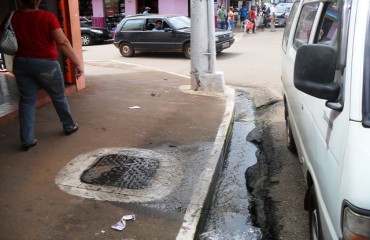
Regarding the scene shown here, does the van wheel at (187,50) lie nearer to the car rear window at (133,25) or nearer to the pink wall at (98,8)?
the car rear window at (133,25)

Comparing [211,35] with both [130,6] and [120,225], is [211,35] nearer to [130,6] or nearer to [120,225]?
[120,225]

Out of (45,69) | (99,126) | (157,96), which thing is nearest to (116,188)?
(45,69)

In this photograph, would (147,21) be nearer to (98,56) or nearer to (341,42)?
(98,56)

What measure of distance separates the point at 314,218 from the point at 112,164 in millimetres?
2360

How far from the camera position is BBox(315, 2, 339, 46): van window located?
9.77ft

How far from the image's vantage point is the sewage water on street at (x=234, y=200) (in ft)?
12.0

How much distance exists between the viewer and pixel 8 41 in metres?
4.40

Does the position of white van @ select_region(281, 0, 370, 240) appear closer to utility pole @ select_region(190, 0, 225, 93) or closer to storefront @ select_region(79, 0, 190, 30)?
utility pole @ select_region(190, 0, 225, 93)

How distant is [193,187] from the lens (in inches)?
163

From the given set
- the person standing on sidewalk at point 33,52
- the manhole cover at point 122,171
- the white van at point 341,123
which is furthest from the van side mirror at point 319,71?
the person standing on sidewalk at point 33,52

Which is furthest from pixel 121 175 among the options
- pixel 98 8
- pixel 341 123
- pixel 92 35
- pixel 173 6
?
pixel 98 8

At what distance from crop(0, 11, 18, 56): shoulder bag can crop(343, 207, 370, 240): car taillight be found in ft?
12.2

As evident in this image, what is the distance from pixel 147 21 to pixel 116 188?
12.6 metres

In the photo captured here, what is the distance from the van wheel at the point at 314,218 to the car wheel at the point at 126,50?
13.9m
